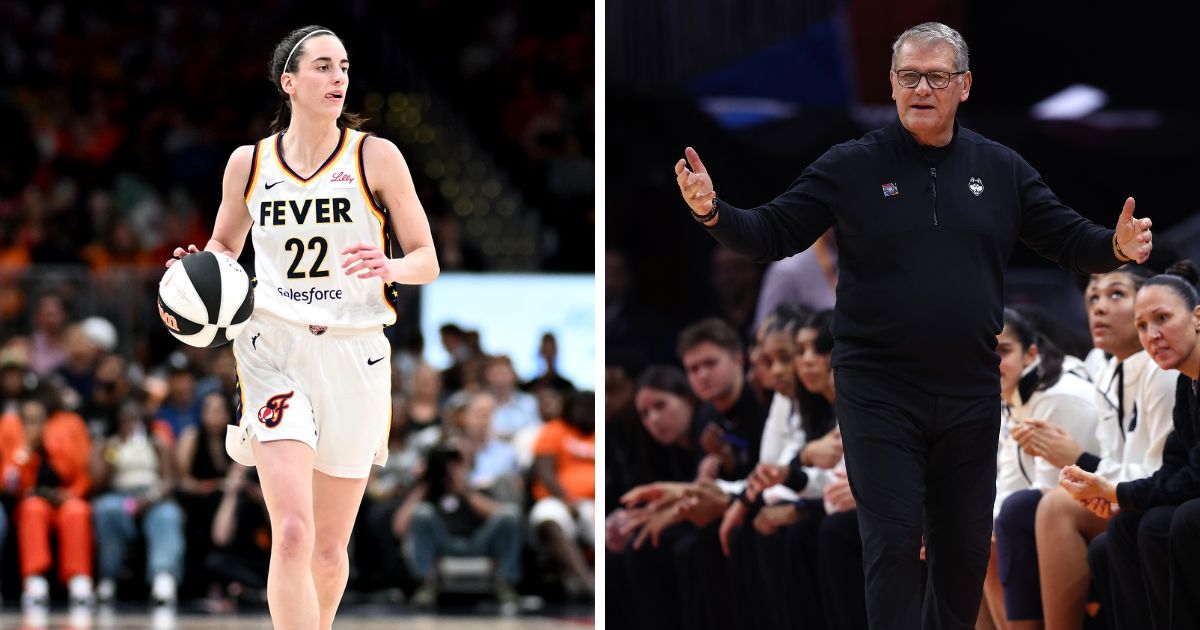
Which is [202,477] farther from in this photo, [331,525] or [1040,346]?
[1040,346]

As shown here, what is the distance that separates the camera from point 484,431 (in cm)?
1198

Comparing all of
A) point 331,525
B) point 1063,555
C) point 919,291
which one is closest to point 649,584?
point 1063,555

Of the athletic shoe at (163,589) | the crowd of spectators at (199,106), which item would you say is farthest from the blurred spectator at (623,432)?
the crowd of spectators at (199,106)

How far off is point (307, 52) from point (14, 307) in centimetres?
832

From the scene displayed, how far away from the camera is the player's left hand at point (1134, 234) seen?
206 inches

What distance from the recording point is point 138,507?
11930mm

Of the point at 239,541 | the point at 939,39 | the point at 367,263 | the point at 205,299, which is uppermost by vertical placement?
the point at 939,39

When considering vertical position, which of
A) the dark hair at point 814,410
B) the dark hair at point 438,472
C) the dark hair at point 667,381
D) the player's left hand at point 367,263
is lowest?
the dark hair at point 438,472

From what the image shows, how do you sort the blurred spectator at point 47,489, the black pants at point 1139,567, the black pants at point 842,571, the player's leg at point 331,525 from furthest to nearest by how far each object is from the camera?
the blurred spectator at point 47,489, the black pants at point 842,571, the black pants at point 1139,567, the player's leg at point 331,525

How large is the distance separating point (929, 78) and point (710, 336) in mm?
2942

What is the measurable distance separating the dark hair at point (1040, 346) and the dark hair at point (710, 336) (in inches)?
58.3

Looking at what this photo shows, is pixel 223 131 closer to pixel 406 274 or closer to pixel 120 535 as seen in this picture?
pixel 120 535

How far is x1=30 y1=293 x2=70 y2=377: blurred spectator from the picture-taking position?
13188 millimetres

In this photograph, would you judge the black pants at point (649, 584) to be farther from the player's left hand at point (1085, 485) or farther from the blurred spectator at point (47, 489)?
the blurred spectator at point (47, 489)
